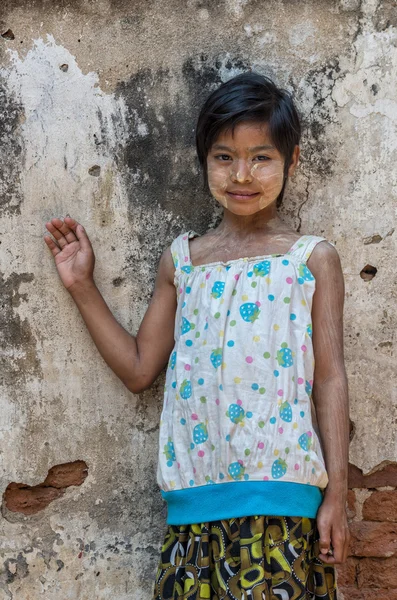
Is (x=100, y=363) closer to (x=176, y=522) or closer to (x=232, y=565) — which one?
(x=176, y=522)

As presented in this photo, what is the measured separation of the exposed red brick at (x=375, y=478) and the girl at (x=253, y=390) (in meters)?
0.35

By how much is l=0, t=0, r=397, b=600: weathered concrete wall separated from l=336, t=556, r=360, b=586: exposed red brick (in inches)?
0.5

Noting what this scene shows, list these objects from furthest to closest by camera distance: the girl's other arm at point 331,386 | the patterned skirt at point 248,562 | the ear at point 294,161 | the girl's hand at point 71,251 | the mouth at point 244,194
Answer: the girl's hand at point 71,251, the ear at point 294,161, the mouth at point 244,194, the girl's other arm at point 331,386, the patterned skirt at point 248,562

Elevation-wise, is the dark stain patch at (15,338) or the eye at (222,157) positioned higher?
the eye at (222,157)

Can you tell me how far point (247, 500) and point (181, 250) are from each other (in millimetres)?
791

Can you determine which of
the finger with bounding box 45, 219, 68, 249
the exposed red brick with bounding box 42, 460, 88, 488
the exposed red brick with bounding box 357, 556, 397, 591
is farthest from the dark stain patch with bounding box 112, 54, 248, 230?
the exposed red brick with bounding box 357, 556, 397, 591

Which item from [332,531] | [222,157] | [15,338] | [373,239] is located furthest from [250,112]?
[332,531]

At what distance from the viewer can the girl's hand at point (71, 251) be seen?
2904 mm

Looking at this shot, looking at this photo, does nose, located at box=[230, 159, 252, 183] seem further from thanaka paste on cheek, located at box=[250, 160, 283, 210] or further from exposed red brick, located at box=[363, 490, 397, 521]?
exposed red brick, located at box=[363, 490, 397, 521]

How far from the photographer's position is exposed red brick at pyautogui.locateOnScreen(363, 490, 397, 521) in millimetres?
2916

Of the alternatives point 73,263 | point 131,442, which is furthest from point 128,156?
point 131,442

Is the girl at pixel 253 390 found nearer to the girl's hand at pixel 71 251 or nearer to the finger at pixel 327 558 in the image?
the finger at pixel 327 558

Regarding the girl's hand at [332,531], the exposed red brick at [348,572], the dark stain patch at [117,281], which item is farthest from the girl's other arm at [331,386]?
the dark stain patch at [117,281]

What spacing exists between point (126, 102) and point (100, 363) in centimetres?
85
